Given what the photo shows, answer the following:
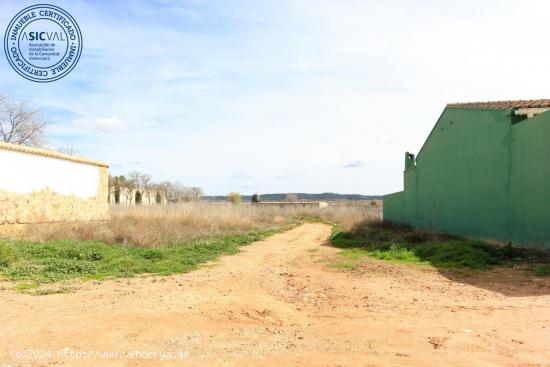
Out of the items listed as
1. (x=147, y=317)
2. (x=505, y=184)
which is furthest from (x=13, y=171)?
(x=505, y=184)

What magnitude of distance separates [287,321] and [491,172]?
9.67m

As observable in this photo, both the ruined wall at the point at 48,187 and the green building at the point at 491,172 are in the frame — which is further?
the ruined wall at the point at 48,187

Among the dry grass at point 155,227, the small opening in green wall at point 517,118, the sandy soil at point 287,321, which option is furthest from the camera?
the dry grass at point 155,227

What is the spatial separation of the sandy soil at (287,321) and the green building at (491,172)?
2.68 metres

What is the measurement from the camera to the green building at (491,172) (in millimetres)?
10430

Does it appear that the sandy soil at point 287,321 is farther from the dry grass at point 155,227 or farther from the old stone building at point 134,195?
the old stone building at point 134,195

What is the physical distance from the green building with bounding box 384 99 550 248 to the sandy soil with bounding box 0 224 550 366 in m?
2.68

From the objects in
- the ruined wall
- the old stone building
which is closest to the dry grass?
the ruined wall

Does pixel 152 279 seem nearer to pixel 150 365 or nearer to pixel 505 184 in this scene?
pixel 150 365

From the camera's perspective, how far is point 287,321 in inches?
223

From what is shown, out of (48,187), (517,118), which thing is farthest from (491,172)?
(48,187)

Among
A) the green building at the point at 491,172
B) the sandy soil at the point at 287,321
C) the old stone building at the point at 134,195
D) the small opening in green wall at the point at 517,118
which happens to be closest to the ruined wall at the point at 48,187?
the sandy soil at the point at 287,321

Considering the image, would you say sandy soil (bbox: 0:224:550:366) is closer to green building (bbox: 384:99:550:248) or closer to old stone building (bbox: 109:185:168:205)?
green building (bbox: 384:99:550:248)

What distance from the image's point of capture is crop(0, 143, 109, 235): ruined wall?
12.1m
